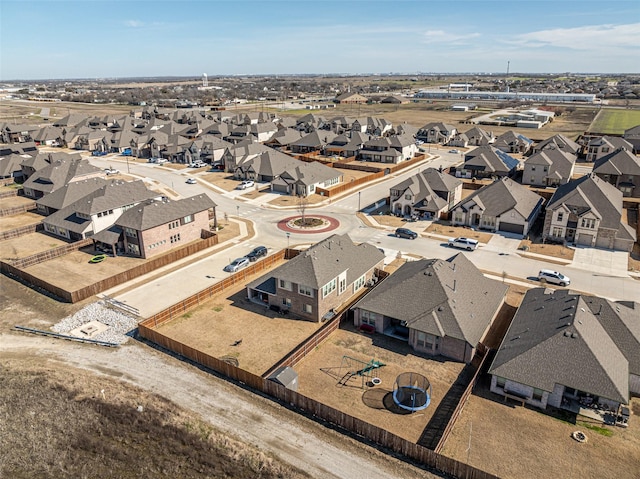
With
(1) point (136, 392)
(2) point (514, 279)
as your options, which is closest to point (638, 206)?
(2) point (514, 279)

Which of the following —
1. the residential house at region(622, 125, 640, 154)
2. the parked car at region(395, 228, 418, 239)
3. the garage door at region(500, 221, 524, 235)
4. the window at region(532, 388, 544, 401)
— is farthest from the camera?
the residential house at region(622, 125, 640, 154)

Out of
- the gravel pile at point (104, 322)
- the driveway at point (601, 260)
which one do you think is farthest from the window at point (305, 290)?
the driveway at point (601, 260)

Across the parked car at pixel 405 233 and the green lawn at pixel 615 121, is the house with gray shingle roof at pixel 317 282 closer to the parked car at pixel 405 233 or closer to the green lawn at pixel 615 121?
the parked car at pixel 405 233

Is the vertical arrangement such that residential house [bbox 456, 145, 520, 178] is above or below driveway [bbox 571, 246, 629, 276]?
above

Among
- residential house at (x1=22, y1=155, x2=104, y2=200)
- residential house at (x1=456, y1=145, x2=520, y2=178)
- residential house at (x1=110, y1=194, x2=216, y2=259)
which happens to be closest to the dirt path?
residential house at (x1=110, y1=194, x2=216, y2=259)

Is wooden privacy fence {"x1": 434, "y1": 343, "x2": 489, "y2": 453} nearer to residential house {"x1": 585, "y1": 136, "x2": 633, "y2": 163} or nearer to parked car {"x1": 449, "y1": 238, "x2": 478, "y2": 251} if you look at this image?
parked car {"x1": 449, "y1": 238, "x2": 478, "y2": 251}

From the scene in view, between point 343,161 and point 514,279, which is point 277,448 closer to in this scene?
point 514,279

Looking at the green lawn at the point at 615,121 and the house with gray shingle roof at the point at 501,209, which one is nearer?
the house with gray shingle roof at the point at 501,209

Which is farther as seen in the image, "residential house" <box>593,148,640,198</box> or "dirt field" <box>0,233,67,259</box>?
"residential house" <box>593,148,640,198</box>
